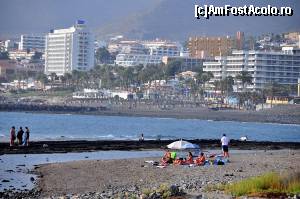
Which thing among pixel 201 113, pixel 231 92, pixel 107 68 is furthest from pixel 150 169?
pixel 107 68

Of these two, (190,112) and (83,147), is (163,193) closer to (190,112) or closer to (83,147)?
(83,147)

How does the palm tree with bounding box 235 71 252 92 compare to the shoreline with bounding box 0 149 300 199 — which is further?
the palm tree with bounding box 235 71 252 92

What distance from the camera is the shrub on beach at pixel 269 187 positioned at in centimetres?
1853

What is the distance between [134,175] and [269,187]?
8.90 m

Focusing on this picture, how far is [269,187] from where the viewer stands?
19109 millimetres

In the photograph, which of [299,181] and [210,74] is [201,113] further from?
[299,181]

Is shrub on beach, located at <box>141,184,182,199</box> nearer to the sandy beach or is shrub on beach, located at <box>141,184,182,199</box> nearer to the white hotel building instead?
the sandy beach

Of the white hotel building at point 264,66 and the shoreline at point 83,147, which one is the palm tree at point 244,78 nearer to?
the white hotel building at point 264,66

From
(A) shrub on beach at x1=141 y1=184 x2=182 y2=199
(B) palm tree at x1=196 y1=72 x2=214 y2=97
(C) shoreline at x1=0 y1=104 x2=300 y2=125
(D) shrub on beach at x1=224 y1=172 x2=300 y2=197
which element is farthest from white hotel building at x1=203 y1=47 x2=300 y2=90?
(A) shrub on beach at x1=141 y1=184 x2=182 y2=199

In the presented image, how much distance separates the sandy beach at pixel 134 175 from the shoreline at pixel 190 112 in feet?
311

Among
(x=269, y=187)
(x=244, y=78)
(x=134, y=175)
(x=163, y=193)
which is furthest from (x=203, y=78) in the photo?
(x=163, y=193)

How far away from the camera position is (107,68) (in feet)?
647

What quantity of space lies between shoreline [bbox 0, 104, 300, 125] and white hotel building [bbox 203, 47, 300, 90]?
42.0 m

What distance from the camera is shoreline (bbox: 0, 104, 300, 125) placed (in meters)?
Answer: 129
